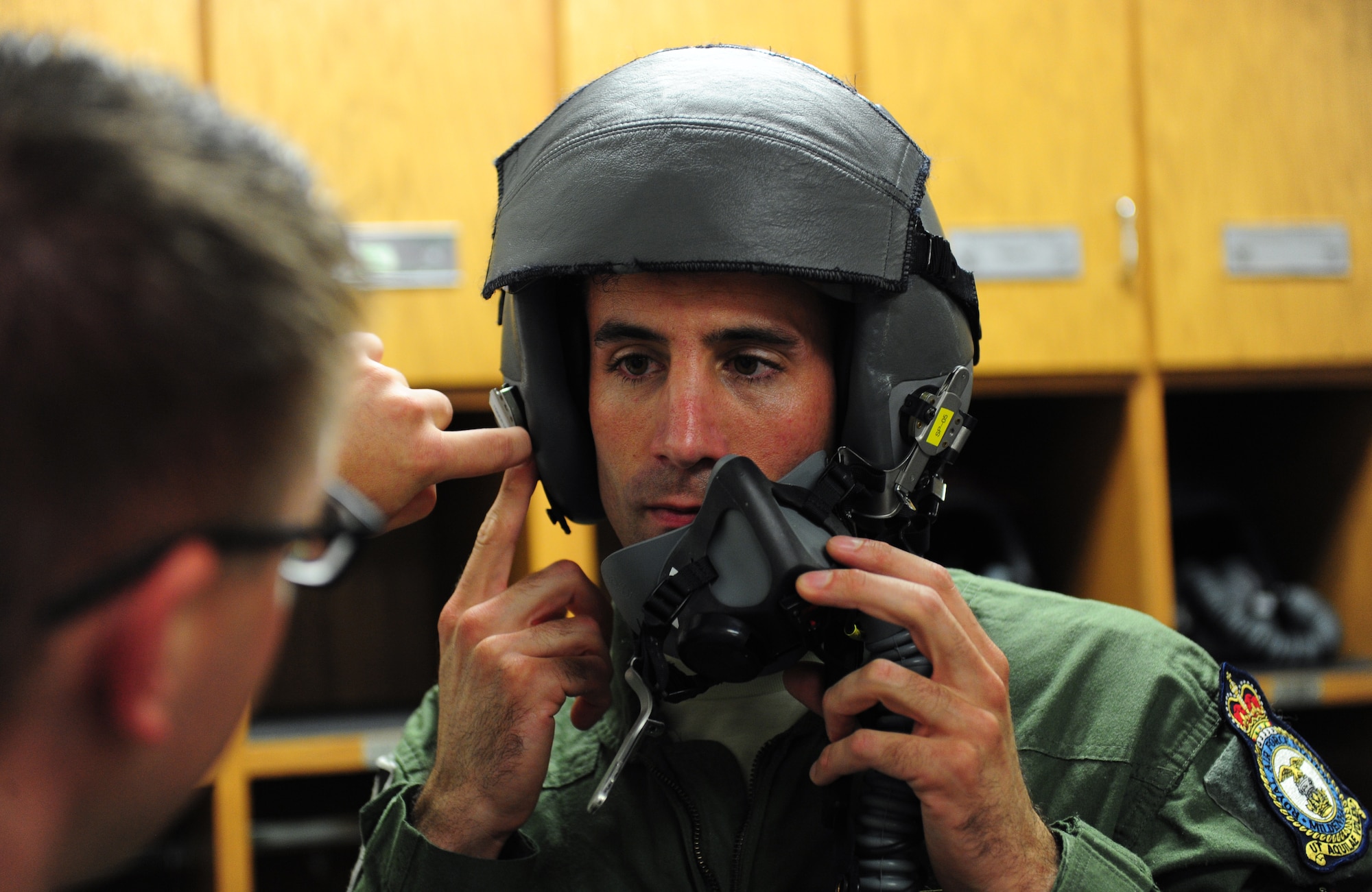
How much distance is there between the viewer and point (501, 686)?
111 cm

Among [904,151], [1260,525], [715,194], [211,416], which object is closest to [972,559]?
[1260,525]

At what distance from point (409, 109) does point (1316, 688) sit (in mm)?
1736

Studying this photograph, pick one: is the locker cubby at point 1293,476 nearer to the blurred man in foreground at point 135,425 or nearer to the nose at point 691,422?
the nose at point 691,422

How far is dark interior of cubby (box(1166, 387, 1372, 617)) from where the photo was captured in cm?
206

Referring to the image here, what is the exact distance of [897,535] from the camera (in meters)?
1.18

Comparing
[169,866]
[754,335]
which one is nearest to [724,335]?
[754,335]

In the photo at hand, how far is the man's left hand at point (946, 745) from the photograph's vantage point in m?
0.93

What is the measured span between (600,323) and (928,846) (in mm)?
614

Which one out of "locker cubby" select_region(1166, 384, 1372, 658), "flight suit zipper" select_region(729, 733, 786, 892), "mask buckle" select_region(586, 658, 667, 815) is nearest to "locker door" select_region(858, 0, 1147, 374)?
"locker cubby" select_region(1166, 384, 1372, 658)

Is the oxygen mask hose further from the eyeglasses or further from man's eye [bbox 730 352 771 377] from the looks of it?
the eyeglasses

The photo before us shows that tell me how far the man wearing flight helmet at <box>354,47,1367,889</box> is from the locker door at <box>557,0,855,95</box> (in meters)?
0.62

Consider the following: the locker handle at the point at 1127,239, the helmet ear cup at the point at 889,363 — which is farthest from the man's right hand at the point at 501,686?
the locker handle at the point at 1127,239

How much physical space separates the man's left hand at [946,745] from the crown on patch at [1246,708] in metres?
0.33

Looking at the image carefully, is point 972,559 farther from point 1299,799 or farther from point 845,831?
point 845,831
